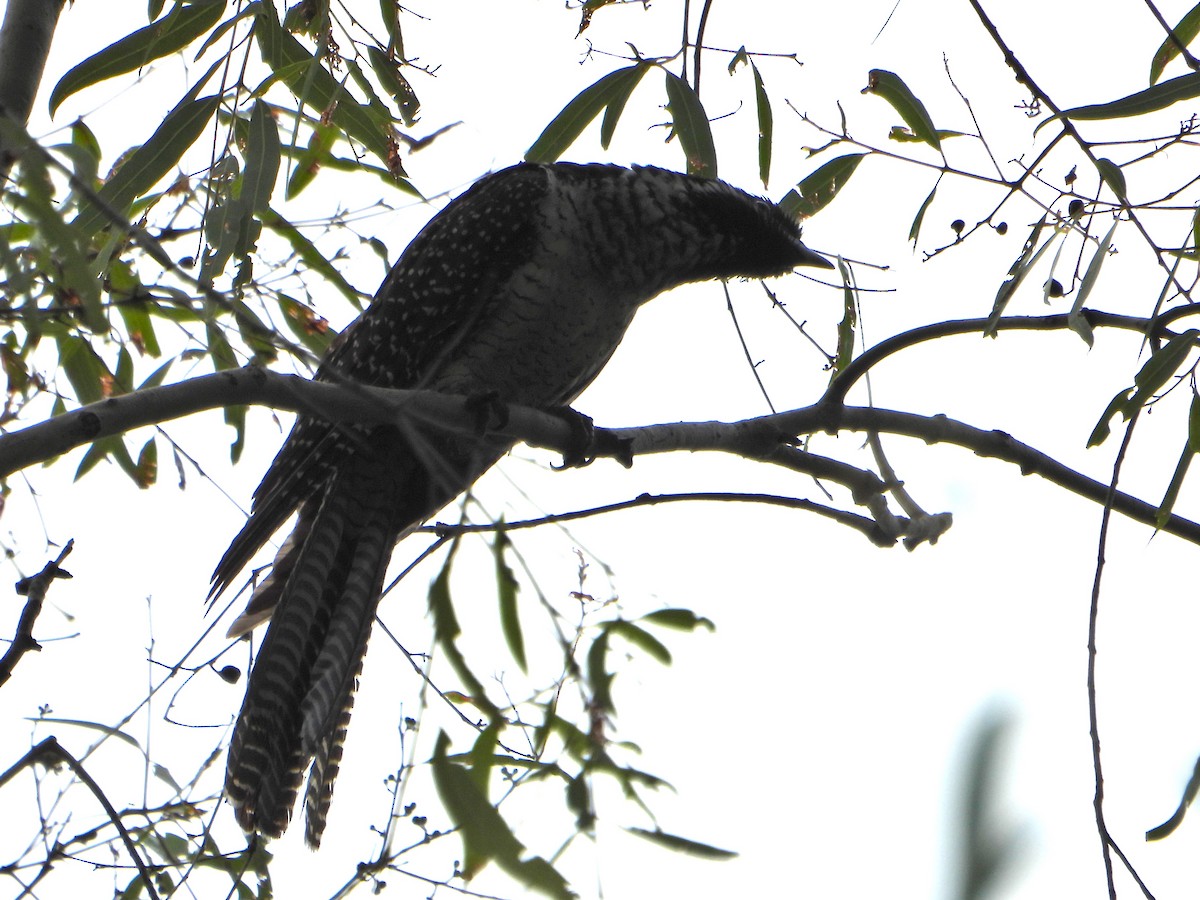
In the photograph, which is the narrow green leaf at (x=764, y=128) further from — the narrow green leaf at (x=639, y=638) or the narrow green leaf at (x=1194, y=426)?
the narrow green leaf at (x=639, y=638)

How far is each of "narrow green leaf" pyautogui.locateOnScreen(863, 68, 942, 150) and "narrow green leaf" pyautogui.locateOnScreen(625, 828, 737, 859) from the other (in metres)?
1.64

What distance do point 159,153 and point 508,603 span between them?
61.6 inches

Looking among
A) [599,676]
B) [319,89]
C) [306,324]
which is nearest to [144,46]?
[319,89]

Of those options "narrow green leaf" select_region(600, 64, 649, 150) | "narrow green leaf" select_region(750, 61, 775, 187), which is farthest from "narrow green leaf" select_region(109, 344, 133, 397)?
"narrow green leaf" select_region(750, 61, 775, 187)

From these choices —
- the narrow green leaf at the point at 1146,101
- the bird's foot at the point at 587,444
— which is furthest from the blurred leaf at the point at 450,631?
the narrow green leaf at the point at 1146,101

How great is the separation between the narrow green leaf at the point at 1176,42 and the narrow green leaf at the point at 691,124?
0.87 meters

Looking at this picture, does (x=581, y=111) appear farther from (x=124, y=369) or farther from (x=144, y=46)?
(x=124, y=369)

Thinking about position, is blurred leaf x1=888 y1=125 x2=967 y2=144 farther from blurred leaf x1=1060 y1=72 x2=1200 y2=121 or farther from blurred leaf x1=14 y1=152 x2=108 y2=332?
blurred leaf x1=14 y1=152 x2=108 y2=332

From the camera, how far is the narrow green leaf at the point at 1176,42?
220 centimetres

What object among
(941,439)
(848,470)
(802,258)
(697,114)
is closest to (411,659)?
(848,470)

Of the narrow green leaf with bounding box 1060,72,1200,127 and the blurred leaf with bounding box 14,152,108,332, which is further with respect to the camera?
the narrow green leaf with bounding box 1060,72,1200,127

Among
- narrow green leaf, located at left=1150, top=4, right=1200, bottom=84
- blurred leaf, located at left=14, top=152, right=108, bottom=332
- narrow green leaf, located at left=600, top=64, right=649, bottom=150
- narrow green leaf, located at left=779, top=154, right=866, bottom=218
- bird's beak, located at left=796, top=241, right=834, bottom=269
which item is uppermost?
bird's beak, located at left=796, top=241, right=834, bottom=269

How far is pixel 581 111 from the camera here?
265 centimetres

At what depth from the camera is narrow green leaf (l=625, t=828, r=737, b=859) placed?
1061mm
